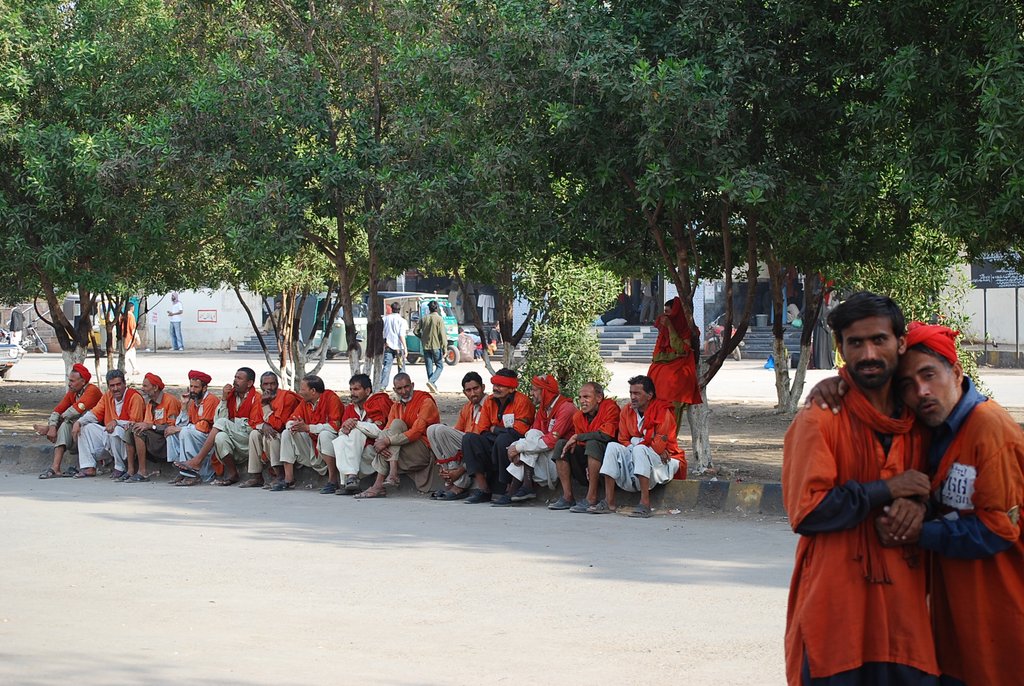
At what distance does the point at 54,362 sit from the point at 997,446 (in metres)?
38.9

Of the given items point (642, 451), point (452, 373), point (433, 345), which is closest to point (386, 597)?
point (642, 451)

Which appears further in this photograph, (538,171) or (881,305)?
(538,171)

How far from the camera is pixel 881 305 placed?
3.65 m

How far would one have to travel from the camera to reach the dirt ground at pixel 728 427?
43.1 ft

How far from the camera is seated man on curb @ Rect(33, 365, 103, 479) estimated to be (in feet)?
46.4

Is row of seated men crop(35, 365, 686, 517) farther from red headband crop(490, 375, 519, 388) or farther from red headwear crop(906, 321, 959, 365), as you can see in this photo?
red headwear crop(906, 321, 959, 365)

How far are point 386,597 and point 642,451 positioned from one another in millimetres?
3899

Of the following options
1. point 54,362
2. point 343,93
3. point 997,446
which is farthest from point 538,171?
point 54,362

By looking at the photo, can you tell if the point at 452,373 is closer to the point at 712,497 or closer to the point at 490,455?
the point at 490,455

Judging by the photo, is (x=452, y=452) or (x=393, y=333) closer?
(x=452, y=452)

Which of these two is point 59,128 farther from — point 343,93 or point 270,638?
point 270,638

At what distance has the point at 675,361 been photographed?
40.1ft

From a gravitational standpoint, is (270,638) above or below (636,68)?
below

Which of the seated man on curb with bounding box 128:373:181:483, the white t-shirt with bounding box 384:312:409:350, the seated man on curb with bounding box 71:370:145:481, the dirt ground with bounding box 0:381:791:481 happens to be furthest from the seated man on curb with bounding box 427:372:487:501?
the white t-shirt with bounding box 384:312:409:350
